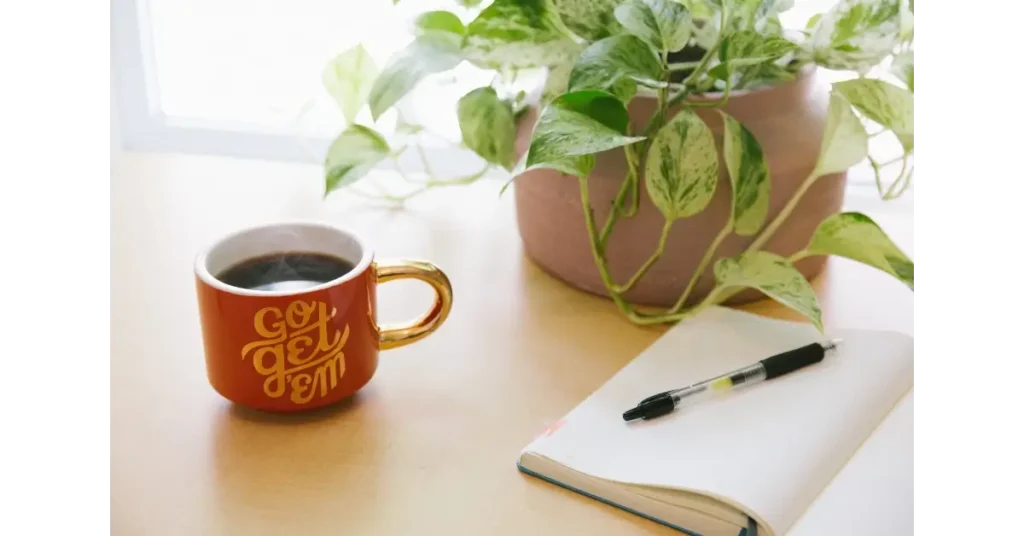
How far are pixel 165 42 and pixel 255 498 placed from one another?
2.43ft

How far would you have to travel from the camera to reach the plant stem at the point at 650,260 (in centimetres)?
65

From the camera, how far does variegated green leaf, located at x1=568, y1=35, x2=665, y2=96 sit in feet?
1.96

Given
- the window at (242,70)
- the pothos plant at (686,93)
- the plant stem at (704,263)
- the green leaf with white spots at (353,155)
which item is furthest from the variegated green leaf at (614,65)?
the window at (242,70)

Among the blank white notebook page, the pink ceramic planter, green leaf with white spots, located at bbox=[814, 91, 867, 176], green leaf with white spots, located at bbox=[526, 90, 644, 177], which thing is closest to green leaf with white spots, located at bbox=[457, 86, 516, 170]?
the pink ceramic planter

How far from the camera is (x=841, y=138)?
0.64 meters

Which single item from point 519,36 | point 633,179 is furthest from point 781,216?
point 519,36

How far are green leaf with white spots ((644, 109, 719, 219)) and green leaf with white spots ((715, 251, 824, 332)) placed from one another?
4 cm

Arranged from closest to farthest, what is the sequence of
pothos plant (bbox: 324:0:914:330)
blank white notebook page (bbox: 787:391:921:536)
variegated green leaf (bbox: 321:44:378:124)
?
blank white notebook page (bbox: 787:391:921:536)
pothos plant (bbox: 324:0:914:330)
variegated green leaf (bbox: 321:44:378:124)

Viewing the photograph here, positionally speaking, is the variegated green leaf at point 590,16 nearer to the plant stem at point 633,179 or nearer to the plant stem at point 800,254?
the plant stem at point 633,179

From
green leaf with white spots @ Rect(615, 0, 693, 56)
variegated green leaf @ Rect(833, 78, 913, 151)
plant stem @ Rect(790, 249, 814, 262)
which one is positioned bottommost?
plant stem @ Rect(790, 249, 814, 262)

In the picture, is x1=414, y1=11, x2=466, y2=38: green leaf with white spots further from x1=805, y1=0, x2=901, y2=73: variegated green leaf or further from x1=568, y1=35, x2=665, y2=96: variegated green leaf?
x1=805, y1=0, x2=901, y2=73: variegated green leaf
